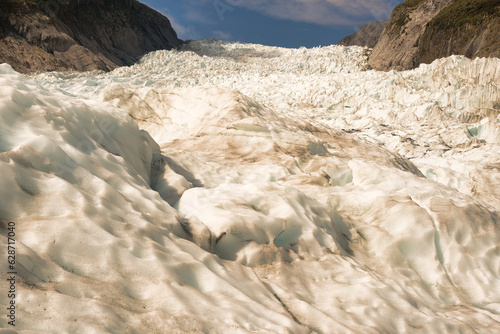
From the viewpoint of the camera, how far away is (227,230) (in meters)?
3.57

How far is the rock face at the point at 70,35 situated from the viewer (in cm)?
2563

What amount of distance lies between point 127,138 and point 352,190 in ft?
11.1

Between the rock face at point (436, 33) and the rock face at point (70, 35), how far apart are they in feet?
77.5

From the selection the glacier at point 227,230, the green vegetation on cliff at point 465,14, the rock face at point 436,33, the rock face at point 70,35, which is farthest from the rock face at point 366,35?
the glacier at point 227,230

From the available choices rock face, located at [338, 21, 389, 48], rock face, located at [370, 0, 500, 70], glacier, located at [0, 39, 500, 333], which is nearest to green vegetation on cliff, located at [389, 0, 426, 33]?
rock face, located at [370, 0, 500, 70]

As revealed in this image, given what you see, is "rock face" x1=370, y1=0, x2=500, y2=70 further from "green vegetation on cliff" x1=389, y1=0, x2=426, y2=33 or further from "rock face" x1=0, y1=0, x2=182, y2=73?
"rock face" x1=0, y1=0, x2=182, y2=73

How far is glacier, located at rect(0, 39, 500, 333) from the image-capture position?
237cm

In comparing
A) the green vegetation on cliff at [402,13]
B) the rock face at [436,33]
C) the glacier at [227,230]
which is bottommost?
the glacier at [227,230]

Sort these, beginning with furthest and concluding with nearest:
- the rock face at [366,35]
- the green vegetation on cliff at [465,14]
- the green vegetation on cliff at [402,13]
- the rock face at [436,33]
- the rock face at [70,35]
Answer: the rock face at [366,35], the green vegetation on cliff at [402,13], the rock face at [70,35], the green vegetation on cliff at [465,14], the rock face at [436,33]

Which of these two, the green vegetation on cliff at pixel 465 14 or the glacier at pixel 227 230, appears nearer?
the glacier at pixel 227 230

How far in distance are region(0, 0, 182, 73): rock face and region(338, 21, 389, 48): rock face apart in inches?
1005

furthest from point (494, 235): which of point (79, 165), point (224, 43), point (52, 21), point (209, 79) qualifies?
point (224, 43)

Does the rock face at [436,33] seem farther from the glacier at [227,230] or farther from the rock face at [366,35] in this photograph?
the glacier at [227,230]

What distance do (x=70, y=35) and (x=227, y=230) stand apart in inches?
1286
